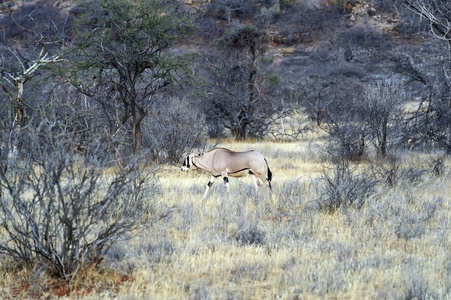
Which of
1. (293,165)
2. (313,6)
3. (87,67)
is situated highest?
(313,6)

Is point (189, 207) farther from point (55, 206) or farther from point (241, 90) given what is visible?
point (241, 90)

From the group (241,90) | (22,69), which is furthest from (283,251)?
(241,90)

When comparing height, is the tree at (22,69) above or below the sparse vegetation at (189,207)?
above

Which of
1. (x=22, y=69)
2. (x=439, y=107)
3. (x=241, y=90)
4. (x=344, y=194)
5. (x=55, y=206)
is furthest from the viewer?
(x=241, y=90)

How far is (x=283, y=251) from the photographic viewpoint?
570 centimetres

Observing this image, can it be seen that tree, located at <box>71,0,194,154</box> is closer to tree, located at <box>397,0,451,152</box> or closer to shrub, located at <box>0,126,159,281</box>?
tree, located at <box>397,0,451,152</box>

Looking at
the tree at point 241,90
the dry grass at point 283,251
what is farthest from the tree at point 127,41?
the tree at point 241,90

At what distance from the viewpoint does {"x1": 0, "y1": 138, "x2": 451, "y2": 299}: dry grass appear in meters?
4.60

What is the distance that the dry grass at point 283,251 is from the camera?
15.1ft

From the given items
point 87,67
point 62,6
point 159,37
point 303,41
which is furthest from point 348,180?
point 62,6

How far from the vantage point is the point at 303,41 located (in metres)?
53.8

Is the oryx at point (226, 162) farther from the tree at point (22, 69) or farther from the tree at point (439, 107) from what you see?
the tree at point (439, 107)

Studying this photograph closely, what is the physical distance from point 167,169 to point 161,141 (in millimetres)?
1091

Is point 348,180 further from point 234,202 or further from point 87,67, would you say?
point 87,67
